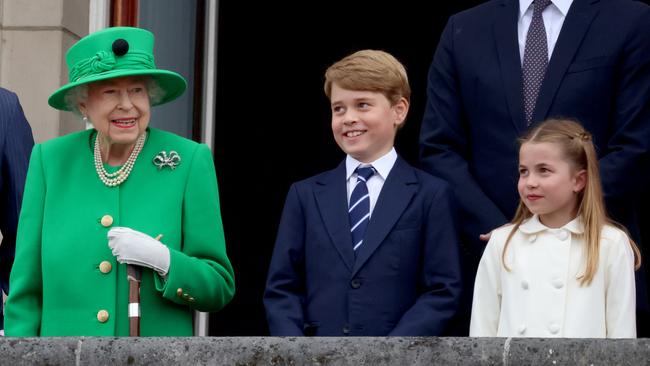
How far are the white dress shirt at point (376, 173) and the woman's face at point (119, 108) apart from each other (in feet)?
2.26

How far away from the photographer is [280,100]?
387 inches

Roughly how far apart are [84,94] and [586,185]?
1491mm

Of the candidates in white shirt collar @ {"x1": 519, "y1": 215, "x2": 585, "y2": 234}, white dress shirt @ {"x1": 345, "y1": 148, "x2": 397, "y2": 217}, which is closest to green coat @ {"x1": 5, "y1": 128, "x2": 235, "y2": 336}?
white dress shirt @ {"x1": 345, "y1": 148, "x2": 397, "y2": 217}

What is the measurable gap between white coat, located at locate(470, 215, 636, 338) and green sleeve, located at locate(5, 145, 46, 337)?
126cm

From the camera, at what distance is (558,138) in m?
5.20

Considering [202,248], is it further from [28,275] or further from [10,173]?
[10,173]

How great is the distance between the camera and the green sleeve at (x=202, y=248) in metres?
5.00

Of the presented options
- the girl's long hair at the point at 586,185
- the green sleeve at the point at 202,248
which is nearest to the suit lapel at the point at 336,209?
the green sleeve at the point at 202,248

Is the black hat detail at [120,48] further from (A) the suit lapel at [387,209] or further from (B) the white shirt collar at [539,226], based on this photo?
(B) the white shirt collar at [539,226]

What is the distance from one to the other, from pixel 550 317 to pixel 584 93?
83 cm

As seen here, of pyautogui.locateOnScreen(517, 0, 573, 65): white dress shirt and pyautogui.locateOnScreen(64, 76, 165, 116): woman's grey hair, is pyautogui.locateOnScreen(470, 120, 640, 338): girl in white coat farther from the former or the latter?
pyautogui.locateOnScreen(64, 76, 165, 116): woman's grey hair

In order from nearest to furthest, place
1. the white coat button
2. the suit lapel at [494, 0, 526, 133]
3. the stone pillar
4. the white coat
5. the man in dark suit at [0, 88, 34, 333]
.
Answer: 1. the white coat
2. the white coat button
3. the suit lapel at [494, 0, 526, 133]
4. the man in dark suit at [0, 88, 34, 333]
5. the stone pillar

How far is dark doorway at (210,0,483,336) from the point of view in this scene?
376 inches

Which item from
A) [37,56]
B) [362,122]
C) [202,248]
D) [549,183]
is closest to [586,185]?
[549,183]
